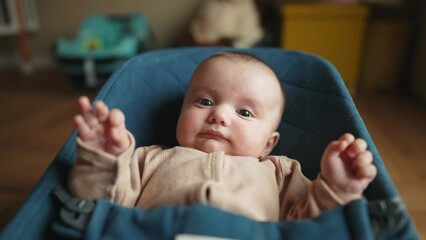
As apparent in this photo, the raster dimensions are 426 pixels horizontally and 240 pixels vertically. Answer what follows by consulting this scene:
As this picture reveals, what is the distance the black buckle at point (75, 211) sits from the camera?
0.58m

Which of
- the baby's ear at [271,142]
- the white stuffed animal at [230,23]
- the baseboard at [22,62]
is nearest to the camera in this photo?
the baby's ear at [271,142]

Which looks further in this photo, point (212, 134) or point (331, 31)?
point (331, 31)

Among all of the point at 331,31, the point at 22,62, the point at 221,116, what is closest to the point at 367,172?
the point at 221,116

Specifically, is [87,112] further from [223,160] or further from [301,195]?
[301,195]

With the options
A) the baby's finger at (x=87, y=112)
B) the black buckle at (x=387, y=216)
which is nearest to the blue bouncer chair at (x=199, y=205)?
the black buckle at (x=387, y=216)

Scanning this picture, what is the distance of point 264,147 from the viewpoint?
0.88 m

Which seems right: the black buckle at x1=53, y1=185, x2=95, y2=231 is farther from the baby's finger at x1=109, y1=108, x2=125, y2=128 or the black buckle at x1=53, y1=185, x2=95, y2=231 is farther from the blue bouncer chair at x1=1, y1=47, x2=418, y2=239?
the baby's finger at x1=109, y1=108, x2=125, y2=128

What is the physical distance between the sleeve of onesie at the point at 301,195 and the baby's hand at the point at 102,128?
320mm

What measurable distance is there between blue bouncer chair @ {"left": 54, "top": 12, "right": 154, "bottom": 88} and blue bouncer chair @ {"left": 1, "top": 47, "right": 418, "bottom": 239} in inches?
39.2

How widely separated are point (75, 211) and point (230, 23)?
6.38ft

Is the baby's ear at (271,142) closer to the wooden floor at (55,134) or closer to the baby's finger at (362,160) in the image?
the baby's finger at (362,160)

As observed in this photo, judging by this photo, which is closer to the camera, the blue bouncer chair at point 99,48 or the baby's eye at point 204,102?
the baby's eye at point 204,102

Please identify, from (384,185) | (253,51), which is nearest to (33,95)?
(253,51)

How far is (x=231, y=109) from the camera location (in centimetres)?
82
